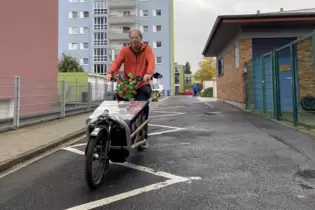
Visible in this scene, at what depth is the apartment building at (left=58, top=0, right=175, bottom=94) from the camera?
59469mm

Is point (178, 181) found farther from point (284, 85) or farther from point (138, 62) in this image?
point (284, 85)

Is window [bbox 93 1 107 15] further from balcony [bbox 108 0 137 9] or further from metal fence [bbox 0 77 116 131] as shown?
metal fence [bbox 0 77 116 131]

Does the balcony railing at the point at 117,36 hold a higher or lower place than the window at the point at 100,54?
higher

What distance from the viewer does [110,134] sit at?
397 cm

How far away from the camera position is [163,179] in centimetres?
393

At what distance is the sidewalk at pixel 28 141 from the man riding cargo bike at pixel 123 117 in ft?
6.15

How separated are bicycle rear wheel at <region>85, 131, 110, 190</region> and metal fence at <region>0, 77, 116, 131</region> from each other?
4596 mm

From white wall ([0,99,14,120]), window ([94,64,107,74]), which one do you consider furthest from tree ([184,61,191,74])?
white wall ([0,99,14,120])

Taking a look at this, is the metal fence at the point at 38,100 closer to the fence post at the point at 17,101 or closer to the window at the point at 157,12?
the fence post at the point at 17,101

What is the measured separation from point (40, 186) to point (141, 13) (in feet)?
197

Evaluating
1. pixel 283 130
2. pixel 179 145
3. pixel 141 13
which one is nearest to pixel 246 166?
pixel 179 145

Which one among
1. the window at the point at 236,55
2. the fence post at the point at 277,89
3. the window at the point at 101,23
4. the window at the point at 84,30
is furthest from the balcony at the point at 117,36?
the fence post at the point at 277,89

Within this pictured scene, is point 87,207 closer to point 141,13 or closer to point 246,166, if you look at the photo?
point 246,166

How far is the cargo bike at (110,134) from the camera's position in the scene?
11.4ft
